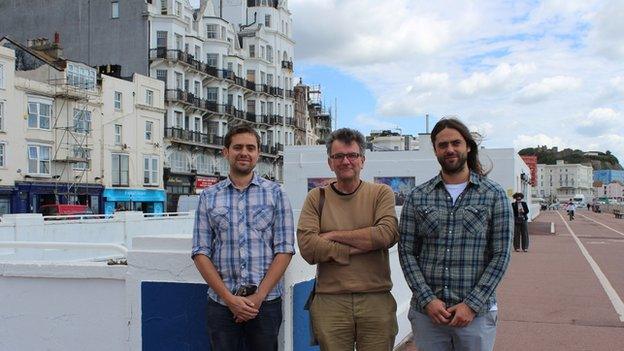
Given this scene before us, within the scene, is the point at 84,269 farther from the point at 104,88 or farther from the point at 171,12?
the point at 171,12

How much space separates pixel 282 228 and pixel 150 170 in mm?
41829

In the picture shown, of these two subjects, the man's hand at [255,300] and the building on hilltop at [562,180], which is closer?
the man's hand at [255,300]

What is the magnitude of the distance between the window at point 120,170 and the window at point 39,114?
564cm

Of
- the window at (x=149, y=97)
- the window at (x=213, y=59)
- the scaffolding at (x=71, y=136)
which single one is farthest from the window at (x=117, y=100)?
the window at (x=213, y=59)

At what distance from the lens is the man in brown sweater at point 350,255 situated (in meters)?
3.62

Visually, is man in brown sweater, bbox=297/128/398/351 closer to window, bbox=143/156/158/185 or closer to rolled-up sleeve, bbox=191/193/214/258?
rolled-up sleeve, bbox=191/193/214/258

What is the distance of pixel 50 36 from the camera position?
161 ft

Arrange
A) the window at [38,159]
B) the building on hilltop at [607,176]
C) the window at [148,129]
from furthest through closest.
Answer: the building on hilltop at [607,176] < the window at [148,129] < the window at [38,159]

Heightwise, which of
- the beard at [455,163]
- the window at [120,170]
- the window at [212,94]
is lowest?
the beard at [455,163]

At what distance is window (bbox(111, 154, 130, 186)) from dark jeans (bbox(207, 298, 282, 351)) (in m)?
38.5

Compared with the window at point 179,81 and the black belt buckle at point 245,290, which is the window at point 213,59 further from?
the black belt buckle at point 245,290

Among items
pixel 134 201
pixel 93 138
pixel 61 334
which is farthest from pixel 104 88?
pixel 61 334

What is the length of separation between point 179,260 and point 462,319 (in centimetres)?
191

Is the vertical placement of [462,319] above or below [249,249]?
below
